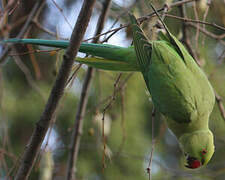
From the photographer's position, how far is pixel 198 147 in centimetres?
201

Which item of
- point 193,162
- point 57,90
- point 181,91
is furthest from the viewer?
point 193,162

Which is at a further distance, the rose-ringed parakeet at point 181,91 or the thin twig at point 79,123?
the thin twig at point 79,123

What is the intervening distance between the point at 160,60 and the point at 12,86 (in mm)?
4961

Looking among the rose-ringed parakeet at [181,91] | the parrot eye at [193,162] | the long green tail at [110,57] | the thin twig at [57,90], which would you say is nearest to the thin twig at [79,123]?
the long green tail at [110,57]

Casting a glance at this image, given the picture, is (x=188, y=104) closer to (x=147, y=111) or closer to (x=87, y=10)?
(x=87, y=10)

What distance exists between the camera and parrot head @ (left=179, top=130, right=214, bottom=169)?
6.56ft

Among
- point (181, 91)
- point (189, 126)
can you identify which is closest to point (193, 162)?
point (189, 126)

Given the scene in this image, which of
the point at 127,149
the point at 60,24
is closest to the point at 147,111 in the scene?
the point at 127,149

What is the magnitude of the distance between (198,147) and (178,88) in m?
0.41

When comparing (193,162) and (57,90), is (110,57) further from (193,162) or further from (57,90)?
(193,162)

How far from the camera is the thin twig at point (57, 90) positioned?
153 cm

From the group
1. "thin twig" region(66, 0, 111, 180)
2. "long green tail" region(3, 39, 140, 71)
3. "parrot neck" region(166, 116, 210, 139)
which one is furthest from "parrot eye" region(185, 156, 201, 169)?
"thin twig" region(66, 0, 111, 180)

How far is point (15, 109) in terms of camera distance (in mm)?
6137

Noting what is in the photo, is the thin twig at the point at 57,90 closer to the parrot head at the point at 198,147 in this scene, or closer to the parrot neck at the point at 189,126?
the parrot neck at the point at 189,126
